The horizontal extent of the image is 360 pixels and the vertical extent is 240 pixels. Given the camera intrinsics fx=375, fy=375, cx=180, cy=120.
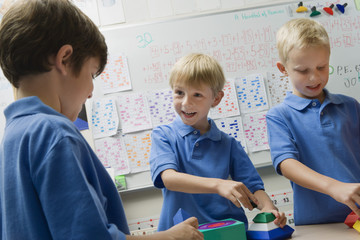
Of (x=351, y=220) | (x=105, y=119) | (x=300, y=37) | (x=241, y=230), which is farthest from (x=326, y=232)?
(x=105, y=119)

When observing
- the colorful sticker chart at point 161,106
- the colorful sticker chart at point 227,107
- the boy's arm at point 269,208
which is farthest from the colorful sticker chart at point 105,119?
the boy's arm at point 269,208

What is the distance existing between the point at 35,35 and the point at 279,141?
0.86 metres

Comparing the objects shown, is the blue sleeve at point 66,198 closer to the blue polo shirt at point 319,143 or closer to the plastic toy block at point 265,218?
the plastic toy block at point 265,218

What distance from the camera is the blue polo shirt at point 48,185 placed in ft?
1.87

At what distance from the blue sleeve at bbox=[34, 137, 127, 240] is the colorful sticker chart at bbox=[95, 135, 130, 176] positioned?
2148 mm

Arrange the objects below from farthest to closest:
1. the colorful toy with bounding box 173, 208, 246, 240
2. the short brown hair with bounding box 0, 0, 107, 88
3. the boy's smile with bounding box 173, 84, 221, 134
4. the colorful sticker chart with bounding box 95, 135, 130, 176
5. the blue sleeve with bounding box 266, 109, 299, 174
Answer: the colorful sticker chart with bounding box 95, 135, 130, 176, the boy's smile with bounding box 173, 84, 221, 134, the blue sleeve with bounding box 266, 109, 299, 174, the colorful toy with bounding box 173, 208, 246, 240, the short brown hair with bounding box 0, 0, 107, 88

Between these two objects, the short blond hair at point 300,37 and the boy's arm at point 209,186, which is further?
the short blond hair at point 300,37

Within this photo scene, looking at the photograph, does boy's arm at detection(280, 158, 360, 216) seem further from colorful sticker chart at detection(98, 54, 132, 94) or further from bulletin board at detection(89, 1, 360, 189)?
colorful sticker chart at detection(98, 54, 132, 94)

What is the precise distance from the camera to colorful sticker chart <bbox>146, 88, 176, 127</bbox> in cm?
274

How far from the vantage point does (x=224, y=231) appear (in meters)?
0.93

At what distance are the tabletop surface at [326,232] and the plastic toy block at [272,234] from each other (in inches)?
1.2

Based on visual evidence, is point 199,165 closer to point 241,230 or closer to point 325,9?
point 241,230

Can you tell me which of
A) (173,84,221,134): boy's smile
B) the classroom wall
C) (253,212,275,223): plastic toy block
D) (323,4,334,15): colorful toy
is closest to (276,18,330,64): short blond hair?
(173,84,221,134): boy's smile

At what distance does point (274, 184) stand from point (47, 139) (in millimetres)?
2387
